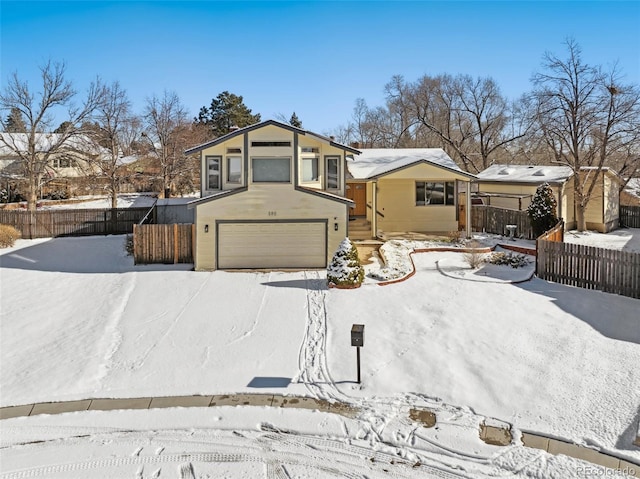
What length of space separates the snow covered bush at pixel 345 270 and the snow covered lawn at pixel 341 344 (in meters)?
0.40

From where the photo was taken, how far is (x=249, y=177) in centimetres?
1977

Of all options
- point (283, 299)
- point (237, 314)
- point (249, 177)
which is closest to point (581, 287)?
point (283, 299)

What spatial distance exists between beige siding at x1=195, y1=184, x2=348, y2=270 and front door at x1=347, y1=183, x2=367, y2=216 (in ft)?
23.5

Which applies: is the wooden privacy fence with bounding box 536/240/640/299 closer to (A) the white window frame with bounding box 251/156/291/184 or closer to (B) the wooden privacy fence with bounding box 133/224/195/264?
(A) the white window frame with bounding box 251/156/291/184

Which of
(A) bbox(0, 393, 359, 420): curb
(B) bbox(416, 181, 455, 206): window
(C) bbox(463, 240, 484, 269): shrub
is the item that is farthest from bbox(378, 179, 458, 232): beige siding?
(A) bbox(0, 393, 359, 420): curb

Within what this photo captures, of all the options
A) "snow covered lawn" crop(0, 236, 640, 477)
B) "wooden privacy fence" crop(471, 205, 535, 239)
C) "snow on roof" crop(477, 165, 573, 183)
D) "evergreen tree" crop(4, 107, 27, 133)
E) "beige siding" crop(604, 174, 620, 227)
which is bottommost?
"snow covered lawn" crop(0, 236, 640, 477)

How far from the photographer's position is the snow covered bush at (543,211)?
22875mm

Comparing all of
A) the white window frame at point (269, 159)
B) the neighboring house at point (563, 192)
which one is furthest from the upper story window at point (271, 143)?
the neighboring house at point (563, 192)

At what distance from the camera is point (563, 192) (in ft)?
93.2

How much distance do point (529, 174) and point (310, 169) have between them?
1574 centimetres

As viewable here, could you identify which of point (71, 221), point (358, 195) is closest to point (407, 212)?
point (358, 195)

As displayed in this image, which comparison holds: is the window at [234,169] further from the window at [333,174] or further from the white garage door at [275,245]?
the window at [333,174]

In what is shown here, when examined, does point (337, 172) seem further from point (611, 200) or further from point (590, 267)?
point (611, 200)

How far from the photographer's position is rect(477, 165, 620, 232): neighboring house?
93.2ft
